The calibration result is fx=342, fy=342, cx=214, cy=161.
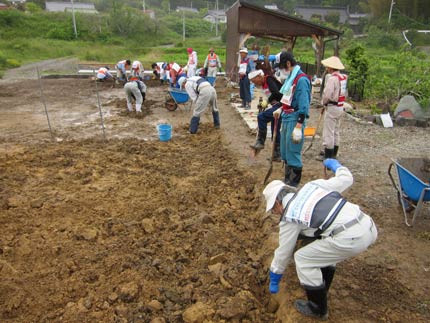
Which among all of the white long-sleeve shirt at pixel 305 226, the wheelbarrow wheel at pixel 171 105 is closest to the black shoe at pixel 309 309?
the white long-sleeve shirt at pixel 305 226

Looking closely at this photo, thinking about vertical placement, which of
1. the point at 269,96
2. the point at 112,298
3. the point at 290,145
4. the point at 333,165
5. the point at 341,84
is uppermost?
the point at 341,84

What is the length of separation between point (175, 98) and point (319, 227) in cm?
790

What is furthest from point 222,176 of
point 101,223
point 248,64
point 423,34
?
point 423,34

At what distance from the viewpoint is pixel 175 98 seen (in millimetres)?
9672

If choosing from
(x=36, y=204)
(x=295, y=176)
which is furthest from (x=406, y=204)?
(x=36, y=204)

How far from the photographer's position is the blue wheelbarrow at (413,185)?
362 centimetres

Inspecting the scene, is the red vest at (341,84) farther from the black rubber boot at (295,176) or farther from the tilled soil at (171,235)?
the black rubber boot at (295,176)

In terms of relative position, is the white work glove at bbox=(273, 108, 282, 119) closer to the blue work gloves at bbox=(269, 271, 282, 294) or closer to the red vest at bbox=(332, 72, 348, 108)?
the red vest at bbox=(332, 72, 348, 108)

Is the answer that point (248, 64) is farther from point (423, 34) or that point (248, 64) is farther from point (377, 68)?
point (423, 34)

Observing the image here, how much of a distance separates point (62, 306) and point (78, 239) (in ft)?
3.30

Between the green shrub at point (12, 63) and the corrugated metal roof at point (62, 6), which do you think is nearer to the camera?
the green shrub at point (12, 63)

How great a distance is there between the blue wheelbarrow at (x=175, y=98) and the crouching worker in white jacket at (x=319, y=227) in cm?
738

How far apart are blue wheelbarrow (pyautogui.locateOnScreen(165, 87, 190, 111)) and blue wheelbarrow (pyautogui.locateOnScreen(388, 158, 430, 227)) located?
21.2 ft

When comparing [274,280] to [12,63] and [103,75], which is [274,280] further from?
[12,63]
